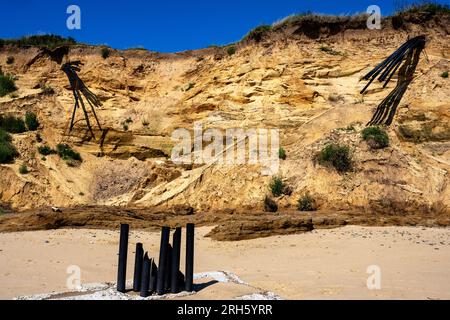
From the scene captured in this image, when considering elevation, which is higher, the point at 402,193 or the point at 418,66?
the point at 418,66

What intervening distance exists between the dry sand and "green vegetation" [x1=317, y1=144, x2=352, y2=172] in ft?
10.2

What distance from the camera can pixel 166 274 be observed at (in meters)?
5.97

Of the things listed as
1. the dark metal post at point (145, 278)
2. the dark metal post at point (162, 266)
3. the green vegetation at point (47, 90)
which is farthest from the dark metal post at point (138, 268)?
the green vegetation at point (47, 90)

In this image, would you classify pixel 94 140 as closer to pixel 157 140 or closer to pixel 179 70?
pixel 157 140

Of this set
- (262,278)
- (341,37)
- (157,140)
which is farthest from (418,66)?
(262,278)

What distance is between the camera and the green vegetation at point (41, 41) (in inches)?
952

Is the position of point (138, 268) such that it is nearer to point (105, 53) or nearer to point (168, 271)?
point (168, 271)

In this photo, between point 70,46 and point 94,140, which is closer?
point 94,140


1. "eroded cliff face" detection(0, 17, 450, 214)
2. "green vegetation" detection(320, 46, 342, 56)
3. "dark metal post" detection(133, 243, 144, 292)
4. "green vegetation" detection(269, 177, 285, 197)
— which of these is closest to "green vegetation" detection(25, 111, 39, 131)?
"eroded cliff face" detection(0, 17, 450, 214)

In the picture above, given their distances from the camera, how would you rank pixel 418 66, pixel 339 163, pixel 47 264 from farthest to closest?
1. pixel 418 66
2. pixel 339 163
3. pixel 47 264

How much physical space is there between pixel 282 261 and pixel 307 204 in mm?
4679

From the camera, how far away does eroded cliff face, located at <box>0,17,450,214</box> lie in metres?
14.1
